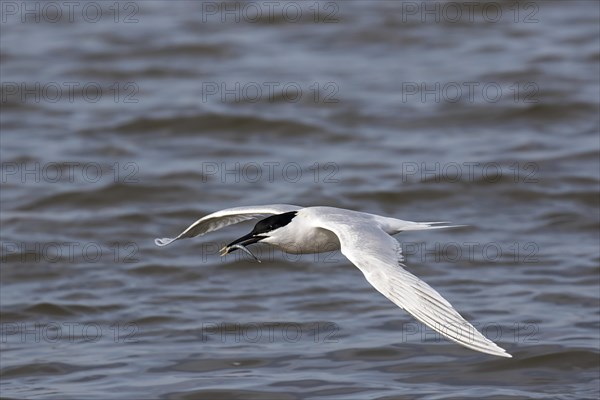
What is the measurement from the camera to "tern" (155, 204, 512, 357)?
21.3ft

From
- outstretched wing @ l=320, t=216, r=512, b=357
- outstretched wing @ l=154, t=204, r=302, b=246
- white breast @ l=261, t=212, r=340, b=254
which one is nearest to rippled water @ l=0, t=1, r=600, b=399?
outstretched wing @ l=154, t=204, r=302, b=246

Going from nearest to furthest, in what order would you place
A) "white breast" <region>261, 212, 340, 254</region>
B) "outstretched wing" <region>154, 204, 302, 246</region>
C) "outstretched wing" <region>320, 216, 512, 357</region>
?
1. "outstretched wing" <region>320, 216, 512, 357</region>
2. "white breast" <region>261, 212, 340, 254</region>
3. "outstretched wing" <region>154, 204, 302, 246</region>

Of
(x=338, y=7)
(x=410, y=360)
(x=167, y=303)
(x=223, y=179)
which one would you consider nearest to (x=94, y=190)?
(x=223, y=179)

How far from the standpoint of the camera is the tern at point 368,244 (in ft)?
21.3

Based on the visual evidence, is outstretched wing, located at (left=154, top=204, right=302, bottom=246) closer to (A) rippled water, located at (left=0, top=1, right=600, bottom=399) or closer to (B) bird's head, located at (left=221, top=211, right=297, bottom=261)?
(B) bird's head, located at (left=221, top=211, right=297, bottom=261)

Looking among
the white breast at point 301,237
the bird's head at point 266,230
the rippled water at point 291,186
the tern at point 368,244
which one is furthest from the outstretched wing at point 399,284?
the rippled water at point 291,186

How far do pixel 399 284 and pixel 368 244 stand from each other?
0.56 m

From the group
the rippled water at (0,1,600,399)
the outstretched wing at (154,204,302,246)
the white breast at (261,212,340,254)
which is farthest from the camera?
the rippled water at (0,1,600,399)

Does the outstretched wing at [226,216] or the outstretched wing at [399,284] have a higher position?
the outstretched wing at [226,216]

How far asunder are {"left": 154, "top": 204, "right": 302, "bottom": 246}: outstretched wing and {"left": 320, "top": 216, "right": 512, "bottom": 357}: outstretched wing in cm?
83

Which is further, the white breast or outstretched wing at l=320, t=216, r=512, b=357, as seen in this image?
the white breast

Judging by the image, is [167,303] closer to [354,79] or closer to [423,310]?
[423,310]

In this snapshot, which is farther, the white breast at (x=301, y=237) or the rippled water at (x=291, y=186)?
the rippled water at (x=291, y=186)

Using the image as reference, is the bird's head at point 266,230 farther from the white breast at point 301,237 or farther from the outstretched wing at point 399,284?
the outstretched wing at point 399,284
